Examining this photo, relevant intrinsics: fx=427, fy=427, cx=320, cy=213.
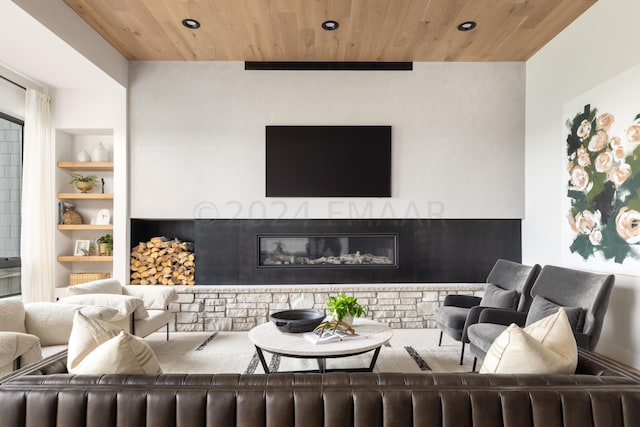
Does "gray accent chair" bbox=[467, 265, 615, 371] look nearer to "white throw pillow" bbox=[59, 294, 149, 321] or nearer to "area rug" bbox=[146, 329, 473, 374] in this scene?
"area rug" bbox=[146, 329, 473, 374]

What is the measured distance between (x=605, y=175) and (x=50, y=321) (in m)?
4.46

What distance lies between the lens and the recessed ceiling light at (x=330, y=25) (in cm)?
397

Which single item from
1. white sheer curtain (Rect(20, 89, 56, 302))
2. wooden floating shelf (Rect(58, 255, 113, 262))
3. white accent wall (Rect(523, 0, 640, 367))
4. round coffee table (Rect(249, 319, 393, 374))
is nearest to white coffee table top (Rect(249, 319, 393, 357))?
round coffee table (Rect(249, 319, 393, 374))

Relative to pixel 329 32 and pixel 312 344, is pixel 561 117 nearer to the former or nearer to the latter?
pixel 329 32

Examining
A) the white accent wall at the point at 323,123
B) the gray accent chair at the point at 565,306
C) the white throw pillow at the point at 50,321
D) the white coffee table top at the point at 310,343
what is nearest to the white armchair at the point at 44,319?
the white throw pillow at the point at 50,321

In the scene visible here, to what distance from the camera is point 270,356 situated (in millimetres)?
3834

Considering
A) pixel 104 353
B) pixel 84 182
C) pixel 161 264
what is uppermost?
pixel 84 182

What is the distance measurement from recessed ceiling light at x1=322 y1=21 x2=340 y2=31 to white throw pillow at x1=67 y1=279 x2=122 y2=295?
312 cm

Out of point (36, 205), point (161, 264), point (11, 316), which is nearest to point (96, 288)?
point (11, 316)

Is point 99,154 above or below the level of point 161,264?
above

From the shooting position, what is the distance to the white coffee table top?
8.82 feet

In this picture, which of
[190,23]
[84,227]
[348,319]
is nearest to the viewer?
[348,319]

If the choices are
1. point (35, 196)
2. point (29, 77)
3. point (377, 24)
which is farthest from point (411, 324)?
point (29, 77)

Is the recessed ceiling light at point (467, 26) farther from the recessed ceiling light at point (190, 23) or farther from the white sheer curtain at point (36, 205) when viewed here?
the white sheer curtain at point (36, 205)
